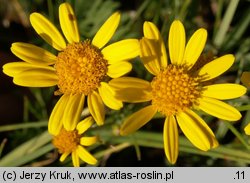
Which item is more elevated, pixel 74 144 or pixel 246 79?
pixel 246 79

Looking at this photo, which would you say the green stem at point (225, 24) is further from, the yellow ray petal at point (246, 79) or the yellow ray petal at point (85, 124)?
the yellow ray petal at point (85, 124)

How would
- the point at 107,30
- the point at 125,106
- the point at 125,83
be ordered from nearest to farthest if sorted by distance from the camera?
the point at 125,83 < the point at 107,30 < the point at 125,106

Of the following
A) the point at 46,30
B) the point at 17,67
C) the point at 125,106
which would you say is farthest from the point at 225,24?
the point at 17,67

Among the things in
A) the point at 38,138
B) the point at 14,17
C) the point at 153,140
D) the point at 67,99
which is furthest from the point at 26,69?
the point at 14,17

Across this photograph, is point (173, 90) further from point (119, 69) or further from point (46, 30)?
point (46, 30)

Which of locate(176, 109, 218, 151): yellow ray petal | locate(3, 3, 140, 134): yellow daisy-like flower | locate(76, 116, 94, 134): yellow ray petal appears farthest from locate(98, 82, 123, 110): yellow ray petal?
locate(176, 109, 218, 151): yellow ray petal

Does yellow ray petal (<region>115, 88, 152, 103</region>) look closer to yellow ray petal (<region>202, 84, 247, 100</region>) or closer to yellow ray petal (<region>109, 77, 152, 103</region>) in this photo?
yellow ray petal (<region>109, 77, 152, 103</region>)
